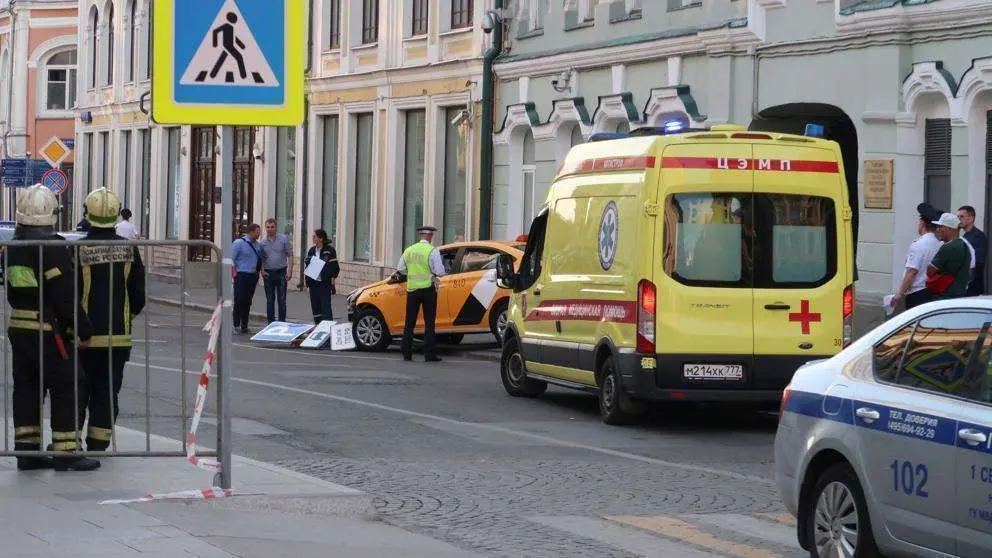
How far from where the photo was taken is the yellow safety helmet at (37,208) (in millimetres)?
11203

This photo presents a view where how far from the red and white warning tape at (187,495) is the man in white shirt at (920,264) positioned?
381 inches

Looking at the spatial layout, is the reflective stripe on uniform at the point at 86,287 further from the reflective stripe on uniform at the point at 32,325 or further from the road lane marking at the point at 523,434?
the road lane marking at the point at 523,434

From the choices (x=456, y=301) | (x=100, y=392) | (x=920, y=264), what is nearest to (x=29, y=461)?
(x=100, y=392)

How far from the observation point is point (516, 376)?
18.2 meters

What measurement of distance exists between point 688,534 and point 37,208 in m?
4.39

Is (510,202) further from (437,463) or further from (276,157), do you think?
(437,463)

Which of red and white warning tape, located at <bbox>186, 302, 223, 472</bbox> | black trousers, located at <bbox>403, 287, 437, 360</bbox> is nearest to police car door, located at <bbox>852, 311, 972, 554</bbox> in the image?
red and white warning tape, located at <bbox>186, 302, 223, 472</bbox>

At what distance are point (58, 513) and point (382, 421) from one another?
6.08m

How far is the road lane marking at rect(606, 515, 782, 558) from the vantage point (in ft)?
30.7

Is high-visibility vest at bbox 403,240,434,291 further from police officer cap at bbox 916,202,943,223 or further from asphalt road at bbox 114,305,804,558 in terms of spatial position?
police officer cap at bbox 916,202,943,223

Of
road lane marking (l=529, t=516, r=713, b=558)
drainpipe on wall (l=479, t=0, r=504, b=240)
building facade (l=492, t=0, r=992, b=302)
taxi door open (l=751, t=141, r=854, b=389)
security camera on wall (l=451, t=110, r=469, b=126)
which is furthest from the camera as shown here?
security camera on wall (l=451, t=110, r=469, b=126)

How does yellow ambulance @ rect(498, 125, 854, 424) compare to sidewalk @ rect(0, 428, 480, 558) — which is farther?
yellow ambulance @ rect(498, 125, 854, 424)

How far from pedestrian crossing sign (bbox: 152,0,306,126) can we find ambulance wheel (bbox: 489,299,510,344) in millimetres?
14166

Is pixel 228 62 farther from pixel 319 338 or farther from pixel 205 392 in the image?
pixel 319 338
